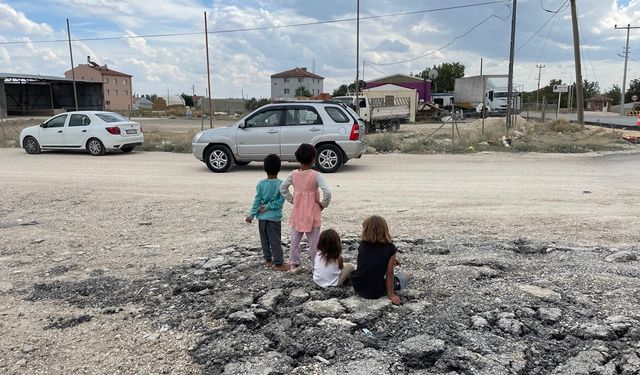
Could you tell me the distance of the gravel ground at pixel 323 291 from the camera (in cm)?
346

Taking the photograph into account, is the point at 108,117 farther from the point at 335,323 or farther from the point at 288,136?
the point at 335,323

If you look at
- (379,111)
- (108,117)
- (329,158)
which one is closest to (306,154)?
(329,158)

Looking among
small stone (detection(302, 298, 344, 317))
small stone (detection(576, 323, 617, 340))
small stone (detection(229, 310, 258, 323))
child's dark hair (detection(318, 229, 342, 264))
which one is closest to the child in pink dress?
child's dark hair (detection(318, 229, 342, 264))

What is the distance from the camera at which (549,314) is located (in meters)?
3.90

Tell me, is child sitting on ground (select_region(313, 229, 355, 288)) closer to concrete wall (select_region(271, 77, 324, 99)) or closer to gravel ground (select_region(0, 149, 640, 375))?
gravel ground (select_region(0, 149, 640, 375))

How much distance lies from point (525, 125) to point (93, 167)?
22.6 m

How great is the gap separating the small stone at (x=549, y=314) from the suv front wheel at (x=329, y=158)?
28.0 feet

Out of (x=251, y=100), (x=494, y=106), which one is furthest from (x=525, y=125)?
(x=251, y=100)

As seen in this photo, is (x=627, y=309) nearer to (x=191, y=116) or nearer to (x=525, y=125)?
(x=525, y=125)

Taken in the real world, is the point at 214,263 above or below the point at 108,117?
below

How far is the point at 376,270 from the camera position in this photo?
424 cm

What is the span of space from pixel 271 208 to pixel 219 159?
7.79m

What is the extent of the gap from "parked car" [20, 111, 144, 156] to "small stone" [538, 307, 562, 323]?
15.3 m

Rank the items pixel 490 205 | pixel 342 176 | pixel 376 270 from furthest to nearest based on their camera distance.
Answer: pixel 342 176 → pixel 490 205 → pixel 376 270
